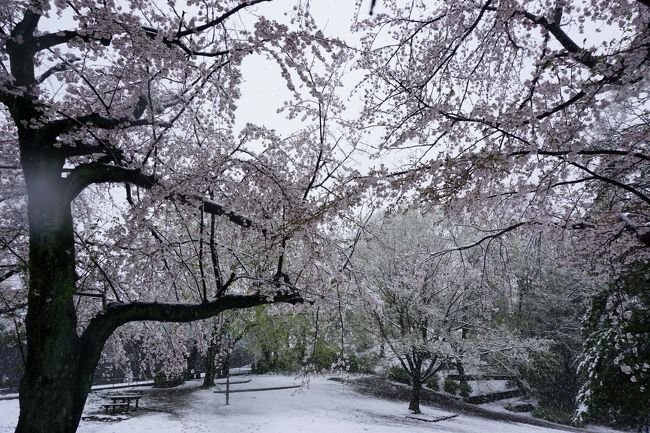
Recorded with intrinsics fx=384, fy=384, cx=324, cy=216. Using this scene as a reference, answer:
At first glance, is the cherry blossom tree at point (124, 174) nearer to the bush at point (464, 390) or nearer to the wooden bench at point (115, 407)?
the wooden bench at point (115, 407)

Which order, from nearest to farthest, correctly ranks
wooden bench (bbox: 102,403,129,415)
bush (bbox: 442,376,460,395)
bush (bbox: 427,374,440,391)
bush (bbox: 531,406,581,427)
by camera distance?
wooden bench (bbox: 102,403,129,415)
bush (bbox: 531,406,581,427)
bush (bbox: 442,376,460,395)
bush (bbox: 427,374,440,391)

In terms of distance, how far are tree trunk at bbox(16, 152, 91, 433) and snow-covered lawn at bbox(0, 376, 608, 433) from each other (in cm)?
450

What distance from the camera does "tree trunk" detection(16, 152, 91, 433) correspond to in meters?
3.81

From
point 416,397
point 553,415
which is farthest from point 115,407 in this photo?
point 553,415

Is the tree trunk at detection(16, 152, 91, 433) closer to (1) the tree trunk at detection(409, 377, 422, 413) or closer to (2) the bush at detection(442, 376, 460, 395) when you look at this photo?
(1) the tree trunk at detection(409, 377, 422, 413)

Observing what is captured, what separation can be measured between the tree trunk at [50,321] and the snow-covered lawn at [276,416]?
4503mm

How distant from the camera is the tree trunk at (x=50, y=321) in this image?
381 cm

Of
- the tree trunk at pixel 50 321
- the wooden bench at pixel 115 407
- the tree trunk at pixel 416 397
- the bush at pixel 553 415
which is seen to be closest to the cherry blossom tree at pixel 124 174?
the tree trunk at pixel 50 321

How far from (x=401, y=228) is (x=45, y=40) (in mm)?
14113

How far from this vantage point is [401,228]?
16766mm

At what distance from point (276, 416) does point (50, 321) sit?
30.1 ft

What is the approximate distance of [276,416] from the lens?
11609mm

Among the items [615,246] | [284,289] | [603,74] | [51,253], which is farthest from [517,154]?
[51,253]

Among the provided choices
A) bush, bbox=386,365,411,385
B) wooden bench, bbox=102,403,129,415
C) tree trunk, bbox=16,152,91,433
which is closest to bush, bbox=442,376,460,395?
bush, bbox=386,365,411,385
